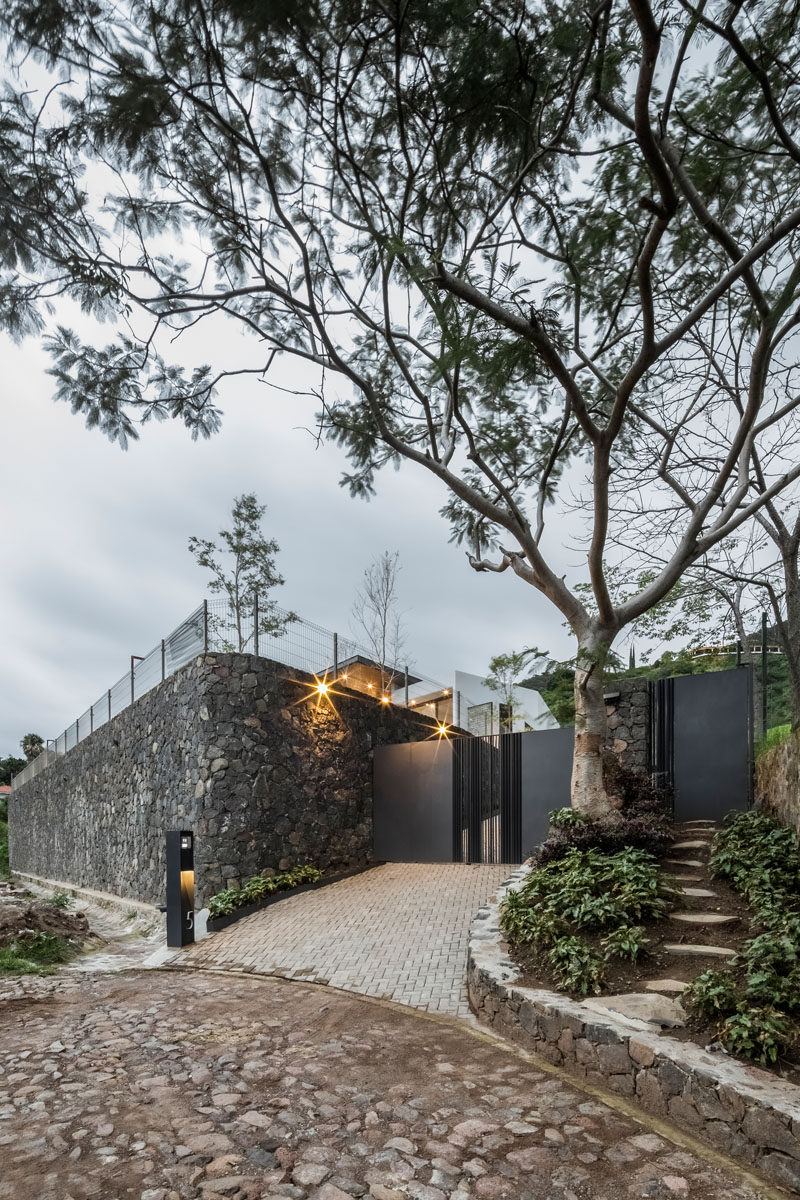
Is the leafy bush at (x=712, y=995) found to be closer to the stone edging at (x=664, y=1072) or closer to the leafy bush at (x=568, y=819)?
the stone edging at (x=664, y=1072)

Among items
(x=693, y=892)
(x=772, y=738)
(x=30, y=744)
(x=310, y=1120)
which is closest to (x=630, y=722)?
(x=772, y=738)

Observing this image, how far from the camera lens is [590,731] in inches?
301

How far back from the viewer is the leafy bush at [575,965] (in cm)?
455

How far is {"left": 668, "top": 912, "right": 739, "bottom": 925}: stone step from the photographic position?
518 cm

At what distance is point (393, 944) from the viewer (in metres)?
6.98

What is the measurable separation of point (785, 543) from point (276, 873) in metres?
8.47

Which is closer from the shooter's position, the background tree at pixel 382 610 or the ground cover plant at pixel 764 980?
the ground cover plant at pixel 764 980

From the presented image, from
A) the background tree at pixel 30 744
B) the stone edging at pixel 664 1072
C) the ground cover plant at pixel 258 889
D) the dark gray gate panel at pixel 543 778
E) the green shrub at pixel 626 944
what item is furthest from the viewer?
the background tree at pixel 30 744

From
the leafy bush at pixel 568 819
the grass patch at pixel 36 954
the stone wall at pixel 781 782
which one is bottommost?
the grass patch at pixel 36 954

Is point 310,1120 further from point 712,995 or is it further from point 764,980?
point 764,980

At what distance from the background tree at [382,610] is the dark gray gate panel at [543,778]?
1129cm

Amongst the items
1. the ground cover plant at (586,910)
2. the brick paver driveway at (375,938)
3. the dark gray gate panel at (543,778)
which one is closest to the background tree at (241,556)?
the brick paver driveway at (375,938)

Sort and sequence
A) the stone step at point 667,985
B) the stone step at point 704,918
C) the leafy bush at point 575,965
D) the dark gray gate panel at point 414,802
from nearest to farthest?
the stone step at point 667,985 < the leafy bush at point 575,965 < the stone step at point 704,918 < the dark gray gate panel at point 414,802

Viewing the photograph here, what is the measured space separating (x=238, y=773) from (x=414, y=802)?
3.23m
